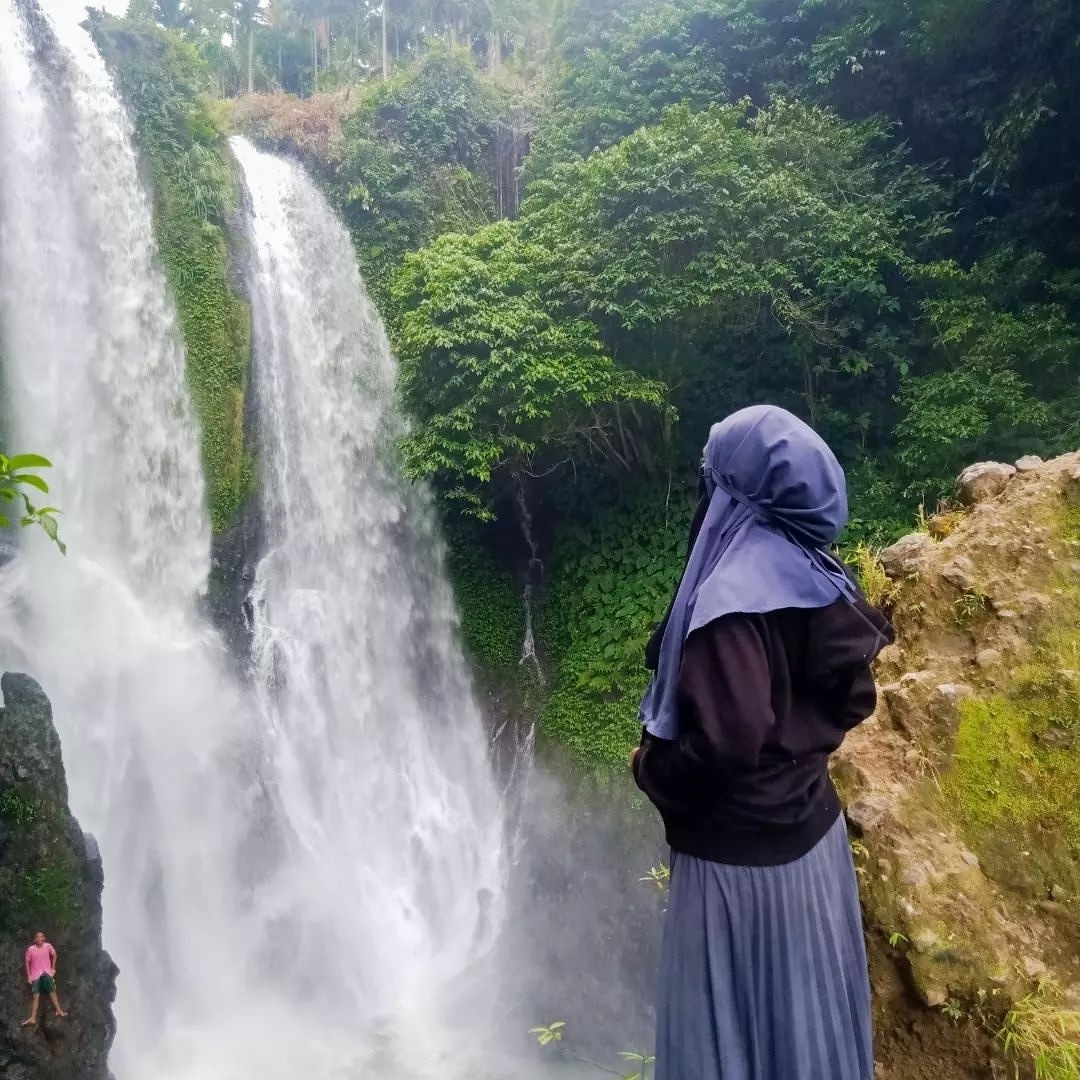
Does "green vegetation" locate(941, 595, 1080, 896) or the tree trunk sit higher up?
the tree trunk

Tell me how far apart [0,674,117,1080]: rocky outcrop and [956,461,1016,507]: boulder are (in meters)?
5.84

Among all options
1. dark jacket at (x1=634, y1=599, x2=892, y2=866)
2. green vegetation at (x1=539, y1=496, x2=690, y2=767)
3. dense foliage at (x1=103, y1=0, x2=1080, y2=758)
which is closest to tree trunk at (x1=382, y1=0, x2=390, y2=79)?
dense foliage at (x1=103, y1=0, x2=1080, y2=758)

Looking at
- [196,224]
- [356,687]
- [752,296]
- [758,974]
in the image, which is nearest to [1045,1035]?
[758,974]

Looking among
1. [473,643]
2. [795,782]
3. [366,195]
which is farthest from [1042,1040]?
[366,195]

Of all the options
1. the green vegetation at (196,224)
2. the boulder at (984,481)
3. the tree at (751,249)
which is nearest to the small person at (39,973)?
the green vegetation at (196,224)

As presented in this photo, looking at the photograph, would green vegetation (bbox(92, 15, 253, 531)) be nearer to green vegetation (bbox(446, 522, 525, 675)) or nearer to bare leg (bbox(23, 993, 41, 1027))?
green vegetation (bbox(446, 522, 525, 675))

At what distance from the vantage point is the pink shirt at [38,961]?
5.30 meters

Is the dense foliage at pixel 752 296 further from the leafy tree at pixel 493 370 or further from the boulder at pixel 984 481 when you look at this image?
the boulder at pixel 984 481

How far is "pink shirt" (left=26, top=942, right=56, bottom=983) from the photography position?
530 centimetres

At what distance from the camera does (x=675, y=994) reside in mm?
1695

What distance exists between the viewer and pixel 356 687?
8961 millimetres

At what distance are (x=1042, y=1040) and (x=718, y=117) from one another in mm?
8830

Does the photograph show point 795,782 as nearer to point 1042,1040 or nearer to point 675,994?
point 675,994

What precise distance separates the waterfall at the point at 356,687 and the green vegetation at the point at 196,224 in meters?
0.32
